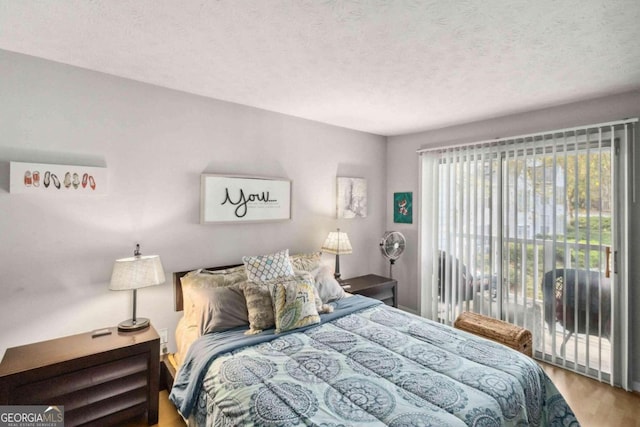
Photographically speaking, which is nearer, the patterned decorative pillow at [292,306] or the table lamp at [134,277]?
the table lamp at [134,277]

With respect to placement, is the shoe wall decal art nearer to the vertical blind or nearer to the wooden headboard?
the wooden headboard

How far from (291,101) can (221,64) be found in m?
0.84

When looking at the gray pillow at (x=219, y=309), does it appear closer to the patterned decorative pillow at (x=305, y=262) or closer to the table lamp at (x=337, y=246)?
the patterned decorative pillow at (x=305, y=262)

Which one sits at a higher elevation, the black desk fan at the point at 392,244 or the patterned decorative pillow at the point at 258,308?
the black desk fan at the point at 392,244

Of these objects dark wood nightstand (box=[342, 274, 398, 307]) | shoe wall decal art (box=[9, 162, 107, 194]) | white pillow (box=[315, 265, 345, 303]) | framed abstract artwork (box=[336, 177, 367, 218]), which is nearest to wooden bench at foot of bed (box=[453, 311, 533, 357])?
dark wood nightstand (box=[342, 274, 398, 307])

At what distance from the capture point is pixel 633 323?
8.47 feet

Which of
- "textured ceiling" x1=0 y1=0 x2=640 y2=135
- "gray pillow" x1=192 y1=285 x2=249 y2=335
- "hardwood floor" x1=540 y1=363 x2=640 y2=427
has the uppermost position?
"textured ceiling" x1=0 y1=0 x2=640 y2=135

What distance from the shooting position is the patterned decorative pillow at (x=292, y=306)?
224cm

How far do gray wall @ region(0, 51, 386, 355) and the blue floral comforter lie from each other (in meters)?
0.91

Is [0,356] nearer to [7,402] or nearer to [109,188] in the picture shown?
[7,402]

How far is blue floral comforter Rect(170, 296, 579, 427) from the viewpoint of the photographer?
143 cm

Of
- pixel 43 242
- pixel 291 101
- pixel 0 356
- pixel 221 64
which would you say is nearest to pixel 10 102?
pixel 43 242

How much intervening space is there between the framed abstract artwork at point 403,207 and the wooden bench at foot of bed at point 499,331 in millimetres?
1440

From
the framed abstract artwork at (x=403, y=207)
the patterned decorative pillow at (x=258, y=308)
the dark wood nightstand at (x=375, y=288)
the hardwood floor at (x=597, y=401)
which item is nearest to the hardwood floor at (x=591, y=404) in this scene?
the hardwood floor at (x=597, y=401)
